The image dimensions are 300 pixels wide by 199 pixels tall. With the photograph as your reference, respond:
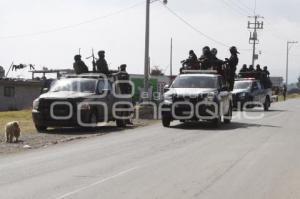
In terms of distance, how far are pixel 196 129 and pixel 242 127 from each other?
1814 mm

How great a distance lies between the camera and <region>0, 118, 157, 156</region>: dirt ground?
15.9 metres

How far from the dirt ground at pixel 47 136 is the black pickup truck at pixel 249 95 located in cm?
1210

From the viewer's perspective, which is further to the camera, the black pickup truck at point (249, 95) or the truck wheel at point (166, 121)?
the black pickup truck at point (249, 95)

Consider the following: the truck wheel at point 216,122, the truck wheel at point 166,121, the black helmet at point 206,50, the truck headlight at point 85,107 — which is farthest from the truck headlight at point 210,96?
the black helmet at point 206,50

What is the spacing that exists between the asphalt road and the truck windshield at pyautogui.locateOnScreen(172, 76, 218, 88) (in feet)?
11.3

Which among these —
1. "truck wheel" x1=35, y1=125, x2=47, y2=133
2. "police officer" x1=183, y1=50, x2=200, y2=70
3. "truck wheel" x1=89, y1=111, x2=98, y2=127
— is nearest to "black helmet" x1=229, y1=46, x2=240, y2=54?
"police officer" x1=183, y1=50, x2=200, y2=70

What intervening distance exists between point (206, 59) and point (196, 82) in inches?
219

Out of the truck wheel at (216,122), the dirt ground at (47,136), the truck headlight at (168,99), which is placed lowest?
the dirt ground at (47,136)

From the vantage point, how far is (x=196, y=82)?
21.7 m

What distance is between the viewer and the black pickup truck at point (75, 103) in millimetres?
19516

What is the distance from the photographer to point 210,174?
10.8 meters

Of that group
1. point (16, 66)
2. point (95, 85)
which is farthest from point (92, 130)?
point (16, 66)

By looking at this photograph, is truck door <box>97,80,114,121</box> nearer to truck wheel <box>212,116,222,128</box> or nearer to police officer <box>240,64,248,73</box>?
truck wheel <box>212,116,222,128</box>

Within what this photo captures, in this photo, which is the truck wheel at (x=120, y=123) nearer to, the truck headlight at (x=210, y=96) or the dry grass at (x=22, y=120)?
the dry grass at (x=22, y=120)
